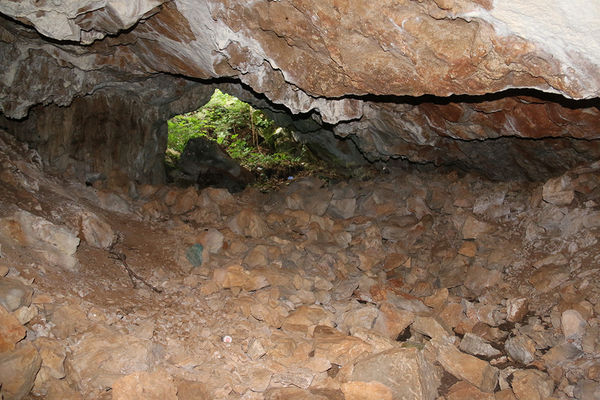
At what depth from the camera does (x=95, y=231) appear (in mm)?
5734

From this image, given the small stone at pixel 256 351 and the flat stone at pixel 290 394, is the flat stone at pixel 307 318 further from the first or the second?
the flat stone at pixel 290 394

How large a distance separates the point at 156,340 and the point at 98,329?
0.56 meters

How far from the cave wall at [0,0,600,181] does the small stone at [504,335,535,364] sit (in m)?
2.65

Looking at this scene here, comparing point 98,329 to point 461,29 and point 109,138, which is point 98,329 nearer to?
point 461,29

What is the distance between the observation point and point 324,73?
195 inches

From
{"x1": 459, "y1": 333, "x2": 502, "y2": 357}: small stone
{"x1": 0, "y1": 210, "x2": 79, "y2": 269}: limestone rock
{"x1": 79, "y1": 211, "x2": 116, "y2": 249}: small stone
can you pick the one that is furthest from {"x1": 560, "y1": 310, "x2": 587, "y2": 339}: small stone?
{"x1": 79, "y1": 211, "x2": 116, "y2": 249}: small stone

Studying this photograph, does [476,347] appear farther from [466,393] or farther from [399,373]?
[399,373]

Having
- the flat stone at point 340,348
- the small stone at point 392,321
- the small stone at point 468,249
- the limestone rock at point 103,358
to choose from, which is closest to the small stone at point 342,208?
the small stone at point 468,249

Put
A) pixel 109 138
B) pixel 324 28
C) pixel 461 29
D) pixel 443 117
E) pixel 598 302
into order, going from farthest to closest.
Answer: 1. pixel 109 138
2. pixel 443 117
3. pixel 598 302
4. pixel 324 28
5. pixel 461 29

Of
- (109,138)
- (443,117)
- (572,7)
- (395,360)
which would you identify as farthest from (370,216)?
(572,7)

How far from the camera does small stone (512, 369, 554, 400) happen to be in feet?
12.7

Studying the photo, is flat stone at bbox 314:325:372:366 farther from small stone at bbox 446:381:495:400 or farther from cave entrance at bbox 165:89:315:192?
cave entrance at bbox 165:89:315:192

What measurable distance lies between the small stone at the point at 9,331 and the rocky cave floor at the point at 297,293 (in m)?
0.01

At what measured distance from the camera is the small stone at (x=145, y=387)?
10.4 feet
